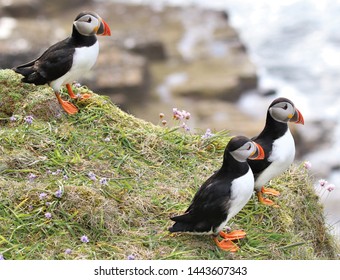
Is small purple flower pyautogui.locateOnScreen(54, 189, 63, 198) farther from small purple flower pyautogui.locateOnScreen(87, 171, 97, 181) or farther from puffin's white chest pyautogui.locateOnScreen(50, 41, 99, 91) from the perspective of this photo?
puffin's white chest pyautogui.locateOnScreen(50, 41, 99, 91)

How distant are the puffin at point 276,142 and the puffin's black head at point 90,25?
1352 millimetres

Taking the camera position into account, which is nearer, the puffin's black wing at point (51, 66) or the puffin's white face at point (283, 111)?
the puffin's white face at point (283, 111)

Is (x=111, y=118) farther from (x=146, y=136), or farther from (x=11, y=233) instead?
(x=11, y=233)

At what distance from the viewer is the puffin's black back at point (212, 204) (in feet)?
12.4

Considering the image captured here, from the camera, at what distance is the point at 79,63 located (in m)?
4.84

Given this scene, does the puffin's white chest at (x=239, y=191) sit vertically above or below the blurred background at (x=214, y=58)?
above

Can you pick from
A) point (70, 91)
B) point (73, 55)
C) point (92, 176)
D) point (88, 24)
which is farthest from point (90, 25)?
point (92, 176)

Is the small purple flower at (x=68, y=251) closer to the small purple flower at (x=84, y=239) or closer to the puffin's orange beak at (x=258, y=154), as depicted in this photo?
the small purple flower at (x=84, y=239)

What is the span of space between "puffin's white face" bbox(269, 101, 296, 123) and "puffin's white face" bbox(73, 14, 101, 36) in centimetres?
140

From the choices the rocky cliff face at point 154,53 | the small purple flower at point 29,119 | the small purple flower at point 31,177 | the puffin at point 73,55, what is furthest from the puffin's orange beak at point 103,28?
the rocky cliff face at point 154,53

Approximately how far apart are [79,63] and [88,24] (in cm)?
29

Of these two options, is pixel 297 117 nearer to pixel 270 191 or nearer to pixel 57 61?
pixel 270 191

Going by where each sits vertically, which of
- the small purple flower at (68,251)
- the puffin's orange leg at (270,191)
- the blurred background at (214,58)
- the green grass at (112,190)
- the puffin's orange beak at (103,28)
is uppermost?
the puffin's orange beak at (103,28)

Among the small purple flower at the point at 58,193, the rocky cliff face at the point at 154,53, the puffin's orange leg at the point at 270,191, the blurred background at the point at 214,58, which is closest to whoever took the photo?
the small purple flower at the point at 58,193
